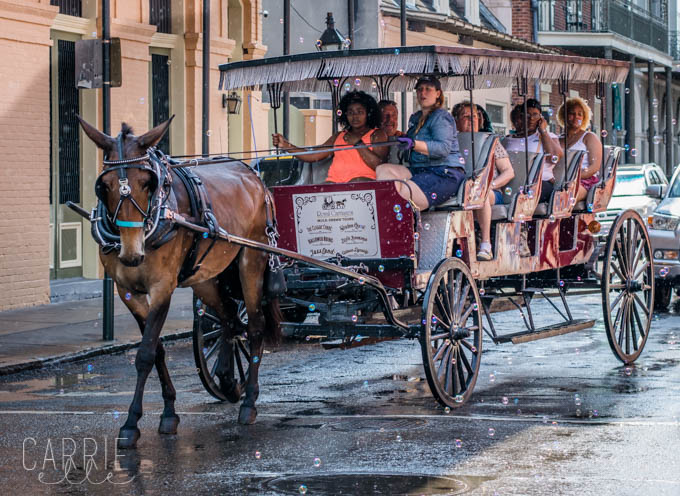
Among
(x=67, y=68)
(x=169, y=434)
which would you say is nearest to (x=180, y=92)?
(x=67, y=68)

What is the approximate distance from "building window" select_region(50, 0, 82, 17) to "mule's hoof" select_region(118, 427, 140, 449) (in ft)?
35.4

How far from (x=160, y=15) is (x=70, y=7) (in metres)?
2.15

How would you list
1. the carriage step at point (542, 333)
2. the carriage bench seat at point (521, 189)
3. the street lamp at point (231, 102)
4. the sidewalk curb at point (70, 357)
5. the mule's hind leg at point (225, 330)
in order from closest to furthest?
the mule's hind leg at point (225, 330)
the carriage step at point (542, 333)
the carriage bench seat at point (521, 189)
the sidewalk curb at point (70, 357)
the street lamp at point (231, 102)

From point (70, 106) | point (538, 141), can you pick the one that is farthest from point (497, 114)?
point (538, 141)

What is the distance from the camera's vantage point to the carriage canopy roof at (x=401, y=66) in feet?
29.9

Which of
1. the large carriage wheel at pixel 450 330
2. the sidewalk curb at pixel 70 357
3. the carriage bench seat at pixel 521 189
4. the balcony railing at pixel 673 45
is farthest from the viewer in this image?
the balcony railing at pixel 673 45

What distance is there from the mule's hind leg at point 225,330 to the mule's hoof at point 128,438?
1543mm

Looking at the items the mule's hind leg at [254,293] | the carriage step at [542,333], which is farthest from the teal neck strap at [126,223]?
the carriage step at [542,333]

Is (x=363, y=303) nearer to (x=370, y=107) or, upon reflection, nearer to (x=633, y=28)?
(x=370, y=107)

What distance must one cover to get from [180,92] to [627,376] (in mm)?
11225

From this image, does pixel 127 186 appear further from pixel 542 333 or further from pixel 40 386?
pixel 542 333

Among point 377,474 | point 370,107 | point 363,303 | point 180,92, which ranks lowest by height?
point 377,474

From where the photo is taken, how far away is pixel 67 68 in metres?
17.5

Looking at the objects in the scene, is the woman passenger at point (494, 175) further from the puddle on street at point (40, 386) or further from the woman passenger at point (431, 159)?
the puddle on street at point (40, 386)
